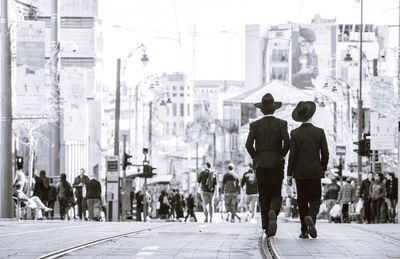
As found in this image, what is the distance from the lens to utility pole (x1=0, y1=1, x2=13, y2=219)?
3250 centimetres

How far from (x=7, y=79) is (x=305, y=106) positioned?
56.3ft

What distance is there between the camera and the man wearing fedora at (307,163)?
16.7 meters

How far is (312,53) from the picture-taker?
168 metres

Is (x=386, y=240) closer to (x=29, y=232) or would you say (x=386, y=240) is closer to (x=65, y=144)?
(x=29, y=232)

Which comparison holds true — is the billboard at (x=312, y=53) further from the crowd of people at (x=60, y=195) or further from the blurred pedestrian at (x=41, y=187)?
the blurred pedestrian at (x=41, y=187)

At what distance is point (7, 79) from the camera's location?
32781mm

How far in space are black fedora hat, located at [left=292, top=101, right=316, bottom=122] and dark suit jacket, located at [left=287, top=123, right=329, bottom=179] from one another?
133 mm

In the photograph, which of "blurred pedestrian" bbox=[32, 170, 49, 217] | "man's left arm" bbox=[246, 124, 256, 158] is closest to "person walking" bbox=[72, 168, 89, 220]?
"blurred pedestrian" bbox=[32, 170, 49, 217]

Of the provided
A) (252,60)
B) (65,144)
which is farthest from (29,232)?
(252,60)

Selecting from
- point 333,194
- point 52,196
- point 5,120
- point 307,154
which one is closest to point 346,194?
point 333,194

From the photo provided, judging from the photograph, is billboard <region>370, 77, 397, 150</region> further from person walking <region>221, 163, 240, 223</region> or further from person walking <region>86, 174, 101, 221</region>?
person walking <region>86, 174, 101, 221</region>

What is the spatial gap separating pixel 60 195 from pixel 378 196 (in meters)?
9.76

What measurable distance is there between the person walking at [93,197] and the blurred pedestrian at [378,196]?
8.20 metres

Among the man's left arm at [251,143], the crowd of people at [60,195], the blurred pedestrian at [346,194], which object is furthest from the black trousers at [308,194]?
the blurred pedestrian at [346,194]
